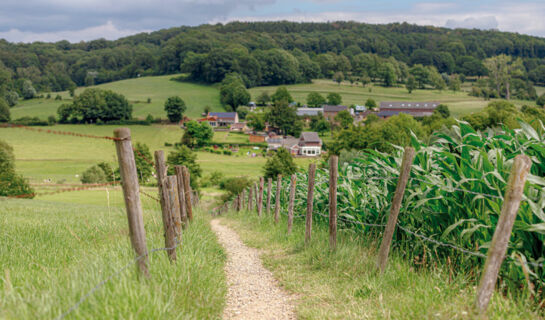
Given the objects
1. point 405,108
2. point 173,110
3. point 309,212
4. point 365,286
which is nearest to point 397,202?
point 365,286

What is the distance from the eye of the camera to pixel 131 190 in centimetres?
375

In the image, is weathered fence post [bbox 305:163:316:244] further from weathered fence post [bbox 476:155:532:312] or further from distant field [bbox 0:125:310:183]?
distant field [bbox 0:125:310:183]

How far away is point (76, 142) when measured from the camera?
7900 centimetres

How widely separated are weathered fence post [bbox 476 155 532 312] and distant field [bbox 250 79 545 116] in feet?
439

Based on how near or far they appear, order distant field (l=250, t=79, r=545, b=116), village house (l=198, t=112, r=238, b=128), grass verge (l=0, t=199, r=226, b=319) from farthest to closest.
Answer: distant field (l=250, t=79, r=545, b=116) < village house (l=198, t=112, r=238, b=128) < grass verge (l=0, t=199, r=226, b=319)

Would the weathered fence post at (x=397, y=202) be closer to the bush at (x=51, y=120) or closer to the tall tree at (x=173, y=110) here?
the bush at (x=51, y=120)

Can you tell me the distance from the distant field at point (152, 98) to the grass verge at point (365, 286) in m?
107

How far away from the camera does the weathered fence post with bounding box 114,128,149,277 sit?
3.67 metres

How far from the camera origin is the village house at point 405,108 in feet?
409

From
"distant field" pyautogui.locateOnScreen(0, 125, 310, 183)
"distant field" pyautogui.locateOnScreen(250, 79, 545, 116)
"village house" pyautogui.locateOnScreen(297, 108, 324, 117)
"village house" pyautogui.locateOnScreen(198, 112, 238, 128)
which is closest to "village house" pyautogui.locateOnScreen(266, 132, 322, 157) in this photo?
"distant field" pyautogui.locateOnScreen(0, 125, 310, 183)

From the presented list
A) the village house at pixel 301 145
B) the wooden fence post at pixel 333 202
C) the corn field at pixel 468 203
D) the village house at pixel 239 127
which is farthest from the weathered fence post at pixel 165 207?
Answer: the village house at pixel 239 127

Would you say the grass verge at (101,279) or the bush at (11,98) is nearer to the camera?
the grass verge at (101,279)

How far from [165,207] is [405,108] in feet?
440

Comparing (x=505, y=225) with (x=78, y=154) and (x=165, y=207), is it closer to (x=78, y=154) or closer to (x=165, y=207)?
(x=165, y=207)
